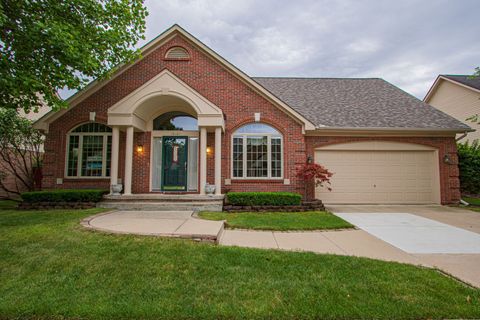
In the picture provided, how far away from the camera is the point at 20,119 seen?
1116 centimetres

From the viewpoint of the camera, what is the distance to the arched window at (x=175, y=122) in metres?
10.4

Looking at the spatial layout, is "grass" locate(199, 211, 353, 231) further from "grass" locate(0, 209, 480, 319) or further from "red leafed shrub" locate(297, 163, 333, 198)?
"grass" locate(0, 209, 480, 319)

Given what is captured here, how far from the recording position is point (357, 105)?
12.1m

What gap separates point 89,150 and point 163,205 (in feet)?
14.9

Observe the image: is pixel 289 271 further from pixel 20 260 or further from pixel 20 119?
pixel 20 119

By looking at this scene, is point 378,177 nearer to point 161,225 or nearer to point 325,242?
point 325,242

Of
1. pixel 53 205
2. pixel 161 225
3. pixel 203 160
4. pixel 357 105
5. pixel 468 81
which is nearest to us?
pixel 161 225

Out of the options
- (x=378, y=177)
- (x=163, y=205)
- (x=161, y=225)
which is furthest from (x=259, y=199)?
(x=378, y=177)

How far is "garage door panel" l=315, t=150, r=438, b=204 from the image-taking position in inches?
416

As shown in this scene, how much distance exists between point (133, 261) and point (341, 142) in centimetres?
954

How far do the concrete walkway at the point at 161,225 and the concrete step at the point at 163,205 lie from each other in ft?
3.24

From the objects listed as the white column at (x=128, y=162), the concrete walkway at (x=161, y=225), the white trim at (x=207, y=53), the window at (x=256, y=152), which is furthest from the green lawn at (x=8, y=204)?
the window at (x=256, y=152)

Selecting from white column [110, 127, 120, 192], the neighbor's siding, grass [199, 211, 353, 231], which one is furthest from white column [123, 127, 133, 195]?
the neighbor's siding

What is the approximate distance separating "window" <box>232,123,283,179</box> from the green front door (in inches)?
85.6
